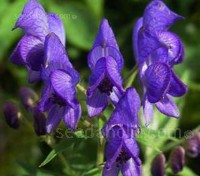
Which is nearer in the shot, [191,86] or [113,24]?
[191,86]

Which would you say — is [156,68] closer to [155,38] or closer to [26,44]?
[155,38]

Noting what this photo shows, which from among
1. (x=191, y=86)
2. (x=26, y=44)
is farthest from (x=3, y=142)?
(x=26, y=44)

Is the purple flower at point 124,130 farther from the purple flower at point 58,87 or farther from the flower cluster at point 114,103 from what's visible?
the purple flower at point 58,87

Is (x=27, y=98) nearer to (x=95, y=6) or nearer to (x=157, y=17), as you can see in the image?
(x=157, y=17)

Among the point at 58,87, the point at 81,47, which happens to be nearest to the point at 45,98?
the point at 58,87

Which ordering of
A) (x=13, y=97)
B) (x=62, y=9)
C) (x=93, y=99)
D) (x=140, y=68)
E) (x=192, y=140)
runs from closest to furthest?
(x=93, y=99), (x=140, y=68), (x=192, y=140), (x=62, y=9), (x=13, y=97)

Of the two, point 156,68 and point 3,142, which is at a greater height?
point 156,68

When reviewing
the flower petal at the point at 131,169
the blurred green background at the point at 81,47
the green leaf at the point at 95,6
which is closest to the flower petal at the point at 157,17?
the flower petal at the point at 131,169

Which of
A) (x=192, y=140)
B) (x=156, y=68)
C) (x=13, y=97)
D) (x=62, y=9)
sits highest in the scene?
(x=156, y=68)
